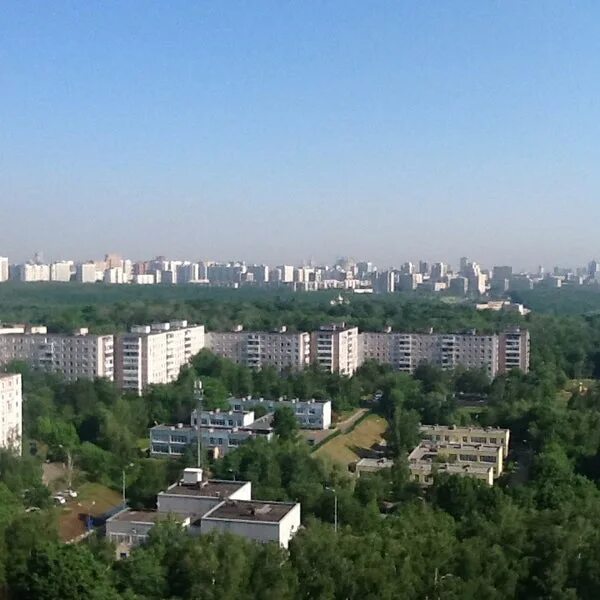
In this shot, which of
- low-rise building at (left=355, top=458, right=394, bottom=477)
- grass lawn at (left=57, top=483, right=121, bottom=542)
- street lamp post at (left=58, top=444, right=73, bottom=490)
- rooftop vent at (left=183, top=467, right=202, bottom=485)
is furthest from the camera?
low-rise building at (left=355, top=458, right=394, bottom=477)

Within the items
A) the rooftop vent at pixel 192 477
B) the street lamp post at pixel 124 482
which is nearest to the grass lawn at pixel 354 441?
the street lamp post at pixel 124 482

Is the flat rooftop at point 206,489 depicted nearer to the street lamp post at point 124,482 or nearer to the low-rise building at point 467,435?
the street lamp post at point 124,482

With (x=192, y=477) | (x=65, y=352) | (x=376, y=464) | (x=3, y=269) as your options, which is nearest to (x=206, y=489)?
(x=192, y=477)

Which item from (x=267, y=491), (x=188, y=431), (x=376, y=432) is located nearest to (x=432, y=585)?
(x=267, y=491)

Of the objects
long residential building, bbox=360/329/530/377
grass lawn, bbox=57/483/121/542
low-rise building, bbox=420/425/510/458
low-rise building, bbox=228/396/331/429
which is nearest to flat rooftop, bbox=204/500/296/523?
grass lawn, bbox=57/483/121/542

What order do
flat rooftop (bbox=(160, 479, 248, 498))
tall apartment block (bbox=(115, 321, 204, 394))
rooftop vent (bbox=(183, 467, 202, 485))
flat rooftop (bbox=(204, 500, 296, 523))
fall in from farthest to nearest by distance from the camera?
tall apartment block (bbox=(115, 321, 204, 394)), rooftop vent (bbox=(183, 467, 202, 485)), flat rooftop (bbox=(160, 479, 248, 498)), flat rooftop (bbox=(204, 500, 296, 523))

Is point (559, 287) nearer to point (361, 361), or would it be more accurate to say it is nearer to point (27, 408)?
point (361, 361)

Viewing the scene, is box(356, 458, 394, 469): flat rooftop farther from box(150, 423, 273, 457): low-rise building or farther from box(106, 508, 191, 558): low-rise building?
box(106, 508, 191, 558): low-rise building
